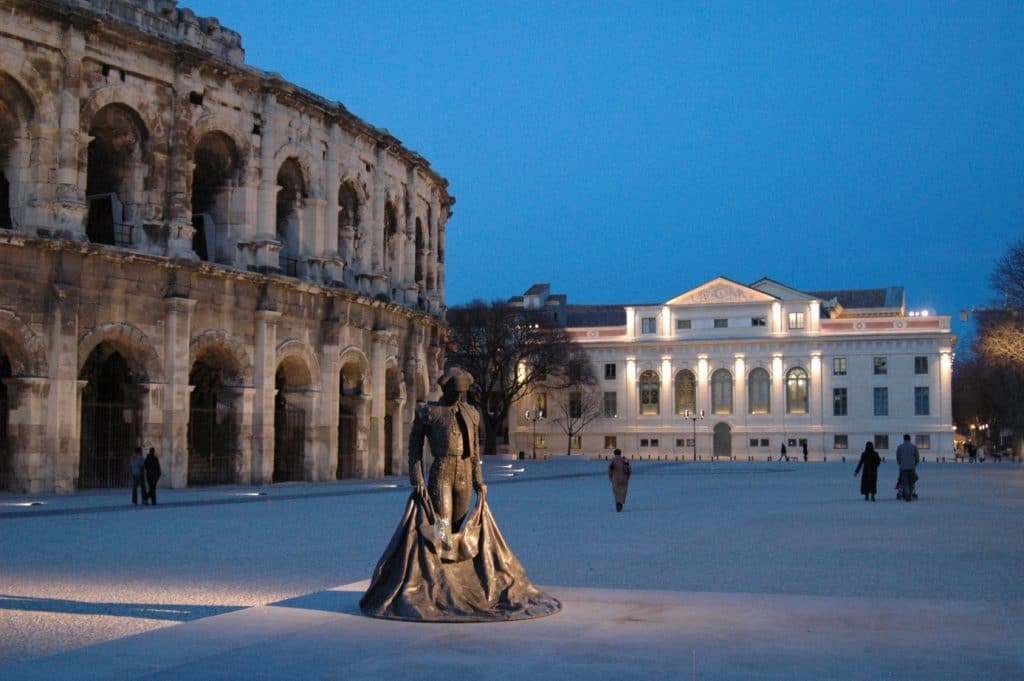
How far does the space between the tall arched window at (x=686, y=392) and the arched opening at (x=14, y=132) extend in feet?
215

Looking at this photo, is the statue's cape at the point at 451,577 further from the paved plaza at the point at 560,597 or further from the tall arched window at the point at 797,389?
the tall arched window at the point at 797,389

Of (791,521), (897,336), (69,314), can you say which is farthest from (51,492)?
(897,336)

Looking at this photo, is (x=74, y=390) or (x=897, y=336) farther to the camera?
(x=897, y=336)

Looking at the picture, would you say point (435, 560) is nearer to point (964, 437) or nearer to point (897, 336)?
point (897, 336)

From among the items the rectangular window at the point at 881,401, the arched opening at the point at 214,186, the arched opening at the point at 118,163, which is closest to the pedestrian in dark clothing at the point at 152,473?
the arched opening at the point at 118,163

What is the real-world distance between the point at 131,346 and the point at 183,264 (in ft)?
8.05

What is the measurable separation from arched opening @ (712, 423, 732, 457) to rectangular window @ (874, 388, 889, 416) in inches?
409

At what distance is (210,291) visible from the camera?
106 feet

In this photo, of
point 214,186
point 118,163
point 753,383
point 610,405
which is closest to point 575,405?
point 610,405

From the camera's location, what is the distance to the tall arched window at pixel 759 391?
286 feet

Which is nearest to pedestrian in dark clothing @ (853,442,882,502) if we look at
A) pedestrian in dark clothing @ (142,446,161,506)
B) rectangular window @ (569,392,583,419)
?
pedestrian in dark clothing @ (142,446,161,506)

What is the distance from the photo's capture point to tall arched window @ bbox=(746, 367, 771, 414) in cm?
8725

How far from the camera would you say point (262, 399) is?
3375cm

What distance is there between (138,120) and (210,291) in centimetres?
477
